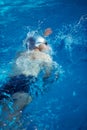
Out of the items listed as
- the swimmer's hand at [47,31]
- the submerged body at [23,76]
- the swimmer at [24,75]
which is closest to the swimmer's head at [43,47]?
the swimmer at [24,75]

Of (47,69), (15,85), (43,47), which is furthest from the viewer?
(43,47)

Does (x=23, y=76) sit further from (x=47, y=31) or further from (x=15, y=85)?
(x=47, y=31)

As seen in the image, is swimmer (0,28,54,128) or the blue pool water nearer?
swimmer (0,28,54,128)

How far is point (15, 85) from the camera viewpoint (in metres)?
8.09

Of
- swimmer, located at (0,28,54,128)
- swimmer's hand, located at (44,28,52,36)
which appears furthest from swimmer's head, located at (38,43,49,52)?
swimmer's hand, located at (44,28,52,36)

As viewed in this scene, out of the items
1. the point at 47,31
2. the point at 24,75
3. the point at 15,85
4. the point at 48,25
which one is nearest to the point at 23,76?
the point at 24,75

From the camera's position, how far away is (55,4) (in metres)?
14.0

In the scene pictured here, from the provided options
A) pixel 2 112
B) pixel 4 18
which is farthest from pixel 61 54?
pixel 2 112

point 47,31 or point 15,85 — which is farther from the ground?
point 47,31

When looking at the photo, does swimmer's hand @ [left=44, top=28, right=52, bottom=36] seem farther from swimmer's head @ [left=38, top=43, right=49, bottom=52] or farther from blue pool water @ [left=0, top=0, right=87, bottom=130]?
swimmer's head @ [left=38, top=43, right=49, bottom=52]

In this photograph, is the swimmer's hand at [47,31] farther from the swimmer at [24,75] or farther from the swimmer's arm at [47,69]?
the swimmer's arm at [47,69]

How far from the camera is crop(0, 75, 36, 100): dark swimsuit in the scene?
26.2 ft

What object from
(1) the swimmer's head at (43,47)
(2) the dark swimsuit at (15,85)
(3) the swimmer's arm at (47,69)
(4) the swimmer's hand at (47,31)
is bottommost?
(2) the dark swimsuit at (15,85)

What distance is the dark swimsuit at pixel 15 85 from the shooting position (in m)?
7.99
